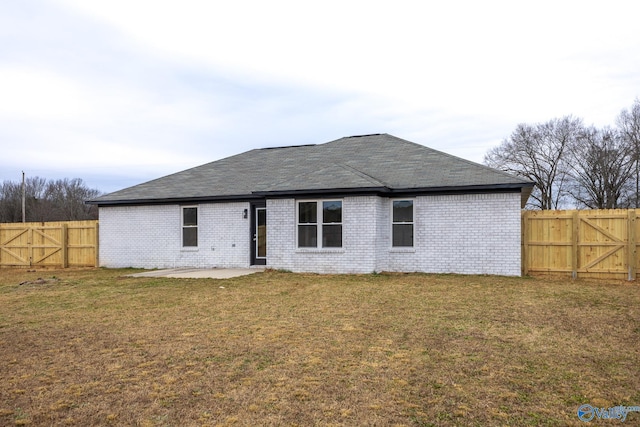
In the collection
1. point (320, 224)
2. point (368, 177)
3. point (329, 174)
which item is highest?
point (329, 174)

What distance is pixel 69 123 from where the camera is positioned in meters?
24.4

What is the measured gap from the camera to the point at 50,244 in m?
19.7

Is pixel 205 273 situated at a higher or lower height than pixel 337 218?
lower

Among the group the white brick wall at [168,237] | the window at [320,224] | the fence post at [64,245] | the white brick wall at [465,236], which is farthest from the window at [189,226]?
the white brick wall at [465,236]

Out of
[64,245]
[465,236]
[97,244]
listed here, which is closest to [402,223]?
[465,236]

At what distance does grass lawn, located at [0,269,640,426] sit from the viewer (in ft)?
13.8

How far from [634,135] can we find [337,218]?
30.6m

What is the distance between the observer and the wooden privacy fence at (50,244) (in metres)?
19.2

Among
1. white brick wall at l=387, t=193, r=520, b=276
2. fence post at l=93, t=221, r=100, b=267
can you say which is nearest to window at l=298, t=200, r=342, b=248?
white brick wall at l=387, t=193, r=520, b=276

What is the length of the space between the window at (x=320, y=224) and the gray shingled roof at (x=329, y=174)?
654 millimetres

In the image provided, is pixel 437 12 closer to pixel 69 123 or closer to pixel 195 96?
pixel 195 96

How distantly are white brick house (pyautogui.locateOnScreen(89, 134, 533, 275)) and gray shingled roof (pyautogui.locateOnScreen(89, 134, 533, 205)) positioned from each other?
0.16 ft

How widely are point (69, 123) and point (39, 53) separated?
10.8 m

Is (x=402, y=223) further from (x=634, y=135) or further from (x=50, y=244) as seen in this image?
(x=634, y=135)
